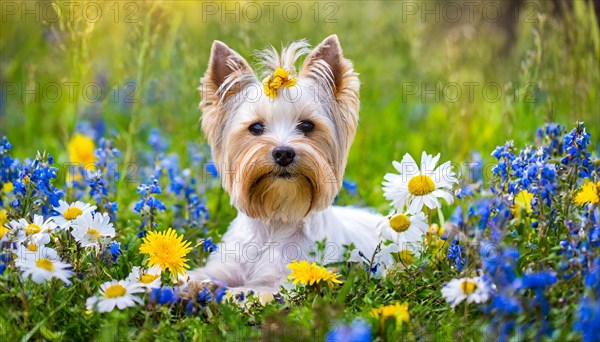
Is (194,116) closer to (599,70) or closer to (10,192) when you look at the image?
(10,192)

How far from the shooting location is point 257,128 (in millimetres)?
4207

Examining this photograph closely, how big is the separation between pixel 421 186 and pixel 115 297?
152 centimetres

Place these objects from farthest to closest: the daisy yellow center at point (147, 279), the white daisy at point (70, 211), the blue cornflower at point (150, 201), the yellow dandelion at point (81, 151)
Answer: the yellow dandelion at point (81, 151) < the blue cornflower at point (150, 201) < the white daisy at point (70, 211) < the daisy yellow center at point (147, 279)

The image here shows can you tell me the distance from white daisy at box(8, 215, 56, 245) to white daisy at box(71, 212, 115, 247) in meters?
0.10

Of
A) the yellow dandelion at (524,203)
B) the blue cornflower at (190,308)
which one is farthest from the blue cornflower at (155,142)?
the yellow dandelion at (524,203)

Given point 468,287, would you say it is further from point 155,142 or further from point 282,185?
point 155,142

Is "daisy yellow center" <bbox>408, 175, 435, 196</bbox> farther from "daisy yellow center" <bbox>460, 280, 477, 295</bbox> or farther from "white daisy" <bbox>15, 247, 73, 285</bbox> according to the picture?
"white daisy" <bbox>15, 247, 73, 285</bbox>

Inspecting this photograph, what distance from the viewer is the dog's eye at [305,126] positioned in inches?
165

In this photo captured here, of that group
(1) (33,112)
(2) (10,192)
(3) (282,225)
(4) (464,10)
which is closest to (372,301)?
(3) (282,225)

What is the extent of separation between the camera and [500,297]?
272 centimetres

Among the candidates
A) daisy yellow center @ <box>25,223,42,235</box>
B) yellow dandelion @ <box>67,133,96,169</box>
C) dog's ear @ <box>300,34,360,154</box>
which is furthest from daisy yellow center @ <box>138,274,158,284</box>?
yellow dandelion @ <box>67,133,96,169</box>

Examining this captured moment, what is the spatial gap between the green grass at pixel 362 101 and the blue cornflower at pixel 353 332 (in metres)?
0.07

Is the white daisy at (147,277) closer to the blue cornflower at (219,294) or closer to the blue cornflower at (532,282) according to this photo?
the blue cornflower at (219,294)

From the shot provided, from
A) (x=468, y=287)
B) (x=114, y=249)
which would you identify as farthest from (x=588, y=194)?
(x=114, y=249)
